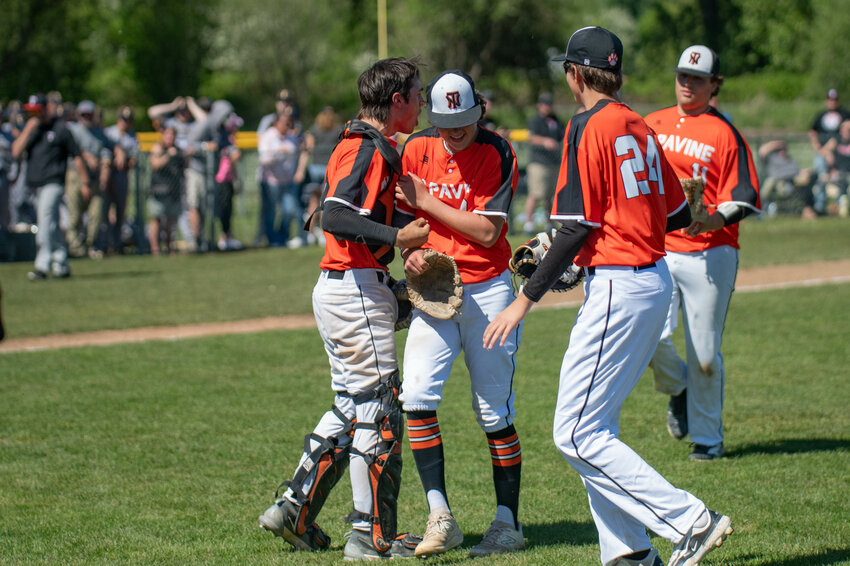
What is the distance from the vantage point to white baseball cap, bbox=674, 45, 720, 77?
19.1ft

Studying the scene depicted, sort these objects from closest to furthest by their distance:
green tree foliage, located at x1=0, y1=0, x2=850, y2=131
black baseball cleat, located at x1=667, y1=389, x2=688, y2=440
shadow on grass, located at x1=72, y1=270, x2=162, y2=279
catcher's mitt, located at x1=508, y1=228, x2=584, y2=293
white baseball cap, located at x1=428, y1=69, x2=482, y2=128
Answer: catcher's mitt, located at x1=508, y1=228, x2=584, y2=293, white baseball cap, located at x1=428, y1=69, x2=482, y2=128, black baseball cleat, located at x1=667, y1=389, x2=688, y2=440, shadow on grass, located at x1=72, y1=270, x2=162, y2=279, green tree foliage, located at x1=0, y1=0, x2=850, y2=131

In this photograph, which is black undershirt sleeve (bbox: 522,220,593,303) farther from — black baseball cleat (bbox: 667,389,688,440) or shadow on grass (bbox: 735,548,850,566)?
black baseball cleat (bbox: 667,389,688,440)

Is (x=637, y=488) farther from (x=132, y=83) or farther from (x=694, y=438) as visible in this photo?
(x=132, y=83)

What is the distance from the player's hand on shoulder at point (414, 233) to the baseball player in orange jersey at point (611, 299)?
559 mm

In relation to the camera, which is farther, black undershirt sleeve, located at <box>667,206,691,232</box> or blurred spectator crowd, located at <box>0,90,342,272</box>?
blurred spectator crowd, located at <box>0,90,342,272</box>

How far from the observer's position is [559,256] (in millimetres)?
3805

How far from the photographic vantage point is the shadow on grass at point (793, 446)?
593cm

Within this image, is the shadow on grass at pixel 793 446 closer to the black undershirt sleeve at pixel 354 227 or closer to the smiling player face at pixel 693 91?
the smiling player face at pixel 693 91

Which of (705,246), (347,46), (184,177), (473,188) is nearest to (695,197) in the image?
(705,246)

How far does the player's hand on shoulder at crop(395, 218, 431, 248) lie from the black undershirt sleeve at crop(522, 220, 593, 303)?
0.60 m

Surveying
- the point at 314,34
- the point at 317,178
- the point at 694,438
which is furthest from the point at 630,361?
the point at 314,34

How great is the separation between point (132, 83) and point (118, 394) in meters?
51.5

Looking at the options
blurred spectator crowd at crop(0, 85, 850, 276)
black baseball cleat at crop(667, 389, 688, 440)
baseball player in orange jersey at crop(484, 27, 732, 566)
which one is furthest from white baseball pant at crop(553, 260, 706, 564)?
blurred spectator crowd at crop(0, 85, 850, 276)

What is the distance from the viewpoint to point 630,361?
12.8 feet
